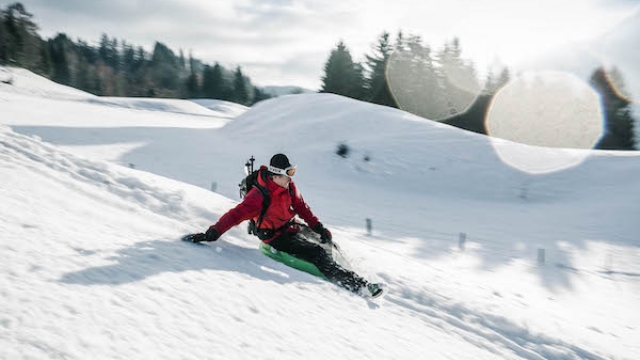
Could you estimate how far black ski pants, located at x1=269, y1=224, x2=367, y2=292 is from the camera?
4.69 m

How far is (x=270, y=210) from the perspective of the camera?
507 cm

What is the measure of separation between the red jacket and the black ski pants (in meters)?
0.20

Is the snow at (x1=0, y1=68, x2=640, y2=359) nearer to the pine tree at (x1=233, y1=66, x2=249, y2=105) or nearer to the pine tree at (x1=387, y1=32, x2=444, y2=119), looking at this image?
the pine tree at (x1=387, y1=32, x2=444, y2=119)

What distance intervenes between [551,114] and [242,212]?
36505 millimetres

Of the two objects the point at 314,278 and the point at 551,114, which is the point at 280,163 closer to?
the point at 314,278

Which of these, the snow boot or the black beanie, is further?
the black beanie

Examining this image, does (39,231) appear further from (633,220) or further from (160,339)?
(633,220)

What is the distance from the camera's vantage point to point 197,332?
277 cm

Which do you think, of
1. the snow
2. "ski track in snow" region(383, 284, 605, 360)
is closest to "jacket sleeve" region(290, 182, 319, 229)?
the snow

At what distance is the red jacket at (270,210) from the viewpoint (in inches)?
187

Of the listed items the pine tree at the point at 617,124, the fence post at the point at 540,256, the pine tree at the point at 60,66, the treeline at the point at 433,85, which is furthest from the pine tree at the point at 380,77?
the pine tree at the point at 60,66

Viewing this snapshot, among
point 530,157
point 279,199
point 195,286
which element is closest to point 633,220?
point 530,157

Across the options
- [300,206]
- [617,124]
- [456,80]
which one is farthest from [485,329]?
[456,80]

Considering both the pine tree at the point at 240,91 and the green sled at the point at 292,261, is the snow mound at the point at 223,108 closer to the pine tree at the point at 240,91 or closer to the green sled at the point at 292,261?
the pine tree at the point at 240,91
